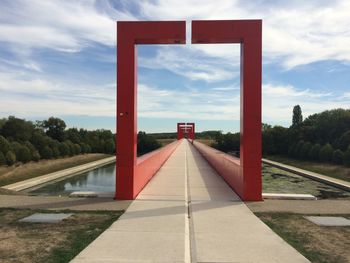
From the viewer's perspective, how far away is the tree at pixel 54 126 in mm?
56938

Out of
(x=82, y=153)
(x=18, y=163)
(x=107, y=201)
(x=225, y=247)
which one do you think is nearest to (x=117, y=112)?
(x=107, y=201)

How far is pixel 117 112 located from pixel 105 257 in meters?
5.82

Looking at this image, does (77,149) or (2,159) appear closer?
(2,159)

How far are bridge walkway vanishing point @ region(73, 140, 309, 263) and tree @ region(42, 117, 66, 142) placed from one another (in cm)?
4861

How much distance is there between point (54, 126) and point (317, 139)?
34.2 m

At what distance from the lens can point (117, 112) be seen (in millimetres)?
10898

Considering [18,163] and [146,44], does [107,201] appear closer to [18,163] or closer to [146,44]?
[146,44]

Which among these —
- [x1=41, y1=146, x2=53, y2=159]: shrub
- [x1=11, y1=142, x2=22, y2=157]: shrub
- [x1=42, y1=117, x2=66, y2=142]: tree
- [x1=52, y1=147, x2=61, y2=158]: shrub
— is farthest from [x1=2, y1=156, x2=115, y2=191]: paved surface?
[x1=42, y1=117, x2=66, y2=142]: tree

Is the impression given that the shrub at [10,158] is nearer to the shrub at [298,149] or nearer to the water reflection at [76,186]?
the water reflection at [76,186]

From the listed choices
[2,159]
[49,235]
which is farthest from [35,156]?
[49,235]

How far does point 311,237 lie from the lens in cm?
685

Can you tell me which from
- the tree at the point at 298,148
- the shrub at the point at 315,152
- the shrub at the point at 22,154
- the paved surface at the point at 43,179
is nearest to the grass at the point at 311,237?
the paved surface at the point at 43,179

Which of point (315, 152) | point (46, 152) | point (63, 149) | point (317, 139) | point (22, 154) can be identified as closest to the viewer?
point (22, 154)

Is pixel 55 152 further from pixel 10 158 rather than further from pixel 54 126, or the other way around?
pixel 54 126
